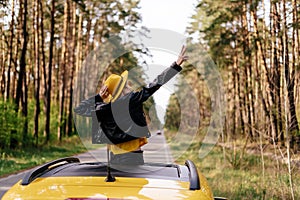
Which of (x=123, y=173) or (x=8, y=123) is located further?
(x=8, y=123)

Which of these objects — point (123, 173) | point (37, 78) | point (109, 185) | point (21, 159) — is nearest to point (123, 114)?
point (123, 173)

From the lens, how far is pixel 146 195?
2891mm

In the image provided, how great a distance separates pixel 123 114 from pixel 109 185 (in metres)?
1.14

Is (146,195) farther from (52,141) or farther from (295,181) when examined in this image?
(52,141)

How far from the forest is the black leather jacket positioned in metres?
1.00

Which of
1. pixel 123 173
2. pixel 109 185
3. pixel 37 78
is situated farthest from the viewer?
pixel 37 78

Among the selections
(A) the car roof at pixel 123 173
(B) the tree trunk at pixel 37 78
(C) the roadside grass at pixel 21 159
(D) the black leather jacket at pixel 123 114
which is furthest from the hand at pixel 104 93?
(B) the tree trunk at pixel 37 78

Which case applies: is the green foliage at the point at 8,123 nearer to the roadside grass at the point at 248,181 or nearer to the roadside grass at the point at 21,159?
the roadside grass at the point at 21,159

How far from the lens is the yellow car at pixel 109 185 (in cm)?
290

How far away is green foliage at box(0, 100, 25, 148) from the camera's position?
64.7 ft

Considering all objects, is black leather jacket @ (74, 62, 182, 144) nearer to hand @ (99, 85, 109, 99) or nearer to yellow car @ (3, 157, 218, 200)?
hand @ (99, 85, 109, 99)

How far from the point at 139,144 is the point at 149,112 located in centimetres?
70

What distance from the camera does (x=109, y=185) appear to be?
3.07 meters

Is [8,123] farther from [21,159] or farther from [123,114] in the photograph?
[123,114]
